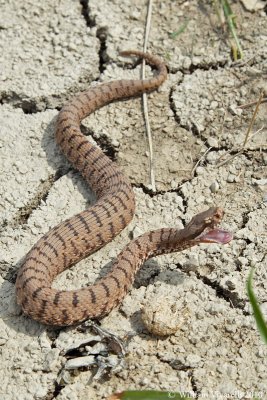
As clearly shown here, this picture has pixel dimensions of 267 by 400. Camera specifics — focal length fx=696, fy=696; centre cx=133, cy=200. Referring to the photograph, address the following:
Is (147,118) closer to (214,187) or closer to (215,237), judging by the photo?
(214,187)

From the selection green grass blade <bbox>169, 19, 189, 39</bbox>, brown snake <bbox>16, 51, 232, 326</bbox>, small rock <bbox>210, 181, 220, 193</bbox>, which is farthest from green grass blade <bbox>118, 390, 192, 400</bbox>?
green grass blade <bbox>169, 19, 189, 39</bbox>

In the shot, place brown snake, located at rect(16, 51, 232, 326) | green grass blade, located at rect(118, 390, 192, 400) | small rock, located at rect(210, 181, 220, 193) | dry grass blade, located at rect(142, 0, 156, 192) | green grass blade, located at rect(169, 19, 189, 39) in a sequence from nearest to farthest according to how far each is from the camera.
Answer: green grass blade, located at rect(118, 390, 192, 400)
brown snake, located at rect(16, 51, 232, 326)
small rock, located at rect(210, 181, 220, 193)
dry grass blade, located at rect(142, 0, 156, 192)
green grass blade, located at rect(169, 19, 189, 39)

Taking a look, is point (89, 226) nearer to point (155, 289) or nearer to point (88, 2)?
point (155, 289)

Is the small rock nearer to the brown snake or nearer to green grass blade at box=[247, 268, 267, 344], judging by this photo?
the brown snake

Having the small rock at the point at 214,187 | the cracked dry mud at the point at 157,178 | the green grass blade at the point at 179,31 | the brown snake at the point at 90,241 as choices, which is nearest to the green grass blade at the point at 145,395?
the cracked dry mud at the point at 157,178

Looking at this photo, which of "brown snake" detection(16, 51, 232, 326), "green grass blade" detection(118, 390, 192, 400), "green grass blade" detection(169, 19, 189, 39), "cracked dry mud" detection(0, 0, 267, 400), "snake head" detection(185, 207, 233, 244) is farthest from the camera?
"green grass blade" detection(169, 19, 189, 39)

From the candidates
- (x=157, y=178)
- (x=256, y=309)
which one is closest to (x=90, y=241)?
(x=157, y=178)

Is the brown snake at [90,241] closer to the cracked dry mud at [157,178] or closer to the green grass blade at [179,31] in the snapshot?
the cracked dry mud at [157,178]
